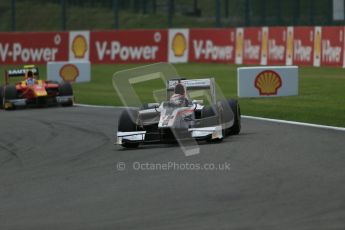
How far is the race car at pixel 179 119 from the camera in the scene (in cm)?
1262

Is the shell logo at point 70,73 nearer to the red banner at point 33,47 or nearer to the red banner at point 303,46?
the red banner at point 303,46

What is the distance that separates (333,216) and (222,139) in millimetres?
5885

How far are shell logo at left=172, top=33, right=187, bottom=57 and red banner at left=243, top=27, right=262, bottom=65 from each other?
13.6 ft

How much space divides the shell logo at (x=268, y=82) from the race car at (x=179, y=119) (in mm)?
7930

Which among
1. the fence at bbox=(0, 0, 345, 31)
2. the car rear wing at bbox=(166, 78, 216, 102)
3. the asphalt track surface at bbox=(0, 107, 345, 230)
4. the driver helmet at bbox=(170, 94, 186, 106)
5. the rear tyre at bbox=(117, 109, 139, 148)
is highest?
the fence at bbox=(0, 0, 345, 31)

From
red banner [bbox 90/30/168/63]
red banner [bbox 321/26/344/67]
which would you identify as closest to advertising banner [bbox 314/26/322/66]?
red banner [bbox 321/26/344/67]

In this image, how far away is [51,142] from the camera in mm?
14156

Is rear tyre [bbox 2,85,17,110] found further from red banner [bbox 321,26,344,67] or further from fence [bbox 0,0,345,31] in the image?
fence [bbox 0,0,345,31]

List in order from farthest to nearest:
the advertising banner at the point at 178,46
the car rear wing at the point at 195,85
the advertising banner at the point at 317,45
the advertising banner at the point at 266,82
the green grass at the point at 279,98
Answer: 1. the advertising banner at the point at 178,46
2. the advertising banner at the point at 317,45
3. the advertising banner at the point at 266,82
4. the green grass at the point at 279,98
5. the car rear wing at the point at 195,85

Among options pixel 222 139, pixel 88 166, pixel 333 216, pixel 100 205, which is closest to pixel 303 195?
pixel 333 216

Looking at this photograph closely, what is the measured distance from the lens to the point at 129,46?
40.5 metres

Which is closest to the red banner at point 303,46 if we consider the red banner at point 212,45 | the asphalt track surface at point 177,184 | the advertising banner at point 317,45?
the advertising banner at point 317,45

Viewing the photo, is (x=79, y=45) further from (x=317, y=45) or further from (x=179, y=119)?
A: (x=179, y=119)

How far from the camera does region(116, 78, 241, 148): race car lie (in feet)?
41.4
